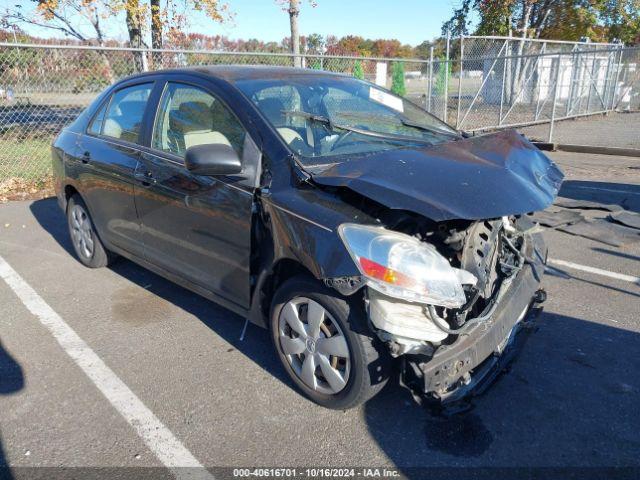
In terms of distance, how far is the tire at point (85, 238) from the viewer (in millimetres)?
4867

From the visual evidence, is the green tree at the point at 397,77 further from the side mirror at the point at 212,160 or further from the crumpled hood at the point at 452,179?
the side mirror at the point at 212,160

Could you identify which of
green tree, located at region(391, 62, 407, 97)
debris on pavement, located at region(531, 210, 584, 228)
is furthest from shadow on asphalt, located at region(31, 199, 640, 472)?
green tree, located at region(391, 62, 407, 97)

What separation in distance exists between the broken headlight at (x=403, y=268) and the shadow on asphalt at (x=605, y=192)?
17.1 ft

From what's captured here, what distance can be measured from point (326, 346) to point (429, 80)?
11.0 meters

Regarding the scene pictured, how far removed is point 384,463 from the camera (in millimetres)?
2496

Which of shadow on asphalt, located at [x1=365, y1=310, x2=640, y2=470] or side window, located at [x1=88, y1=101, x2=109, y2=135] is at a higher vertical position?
side window, located at [x1=88, y1=101, x2=109, y2=135]

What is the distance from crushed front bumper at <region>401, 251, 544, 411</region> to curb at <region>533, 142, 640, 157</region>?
9.25m

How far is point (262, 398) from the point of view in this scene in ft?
9.89

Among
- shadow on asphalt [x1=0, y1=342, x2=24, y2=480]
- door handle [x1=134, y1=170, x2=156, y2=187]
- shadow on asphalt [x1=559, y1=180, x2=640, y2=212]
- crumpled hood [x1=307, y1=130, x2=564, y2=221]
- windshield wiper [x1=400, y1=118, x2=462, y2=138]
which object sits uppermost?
windshield wiper [x1=400, y1=118, x2=462, y2=138]

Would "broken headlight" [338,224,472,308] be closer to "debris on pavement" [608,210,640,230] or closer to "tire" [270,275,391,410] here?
"tire" [270,275,391,410]

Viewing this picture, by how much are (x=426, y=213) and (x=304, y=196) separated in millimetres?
693

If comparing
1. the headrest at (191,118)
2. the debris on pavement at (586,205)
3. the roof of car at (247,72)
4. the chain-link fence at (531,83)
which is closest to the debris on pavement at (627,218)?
the debris on pavement at (586,205)

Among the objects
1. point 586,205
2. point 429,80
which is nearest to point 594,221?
point 586,205

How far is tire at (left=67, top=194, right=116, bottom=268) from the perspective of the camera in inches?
192
